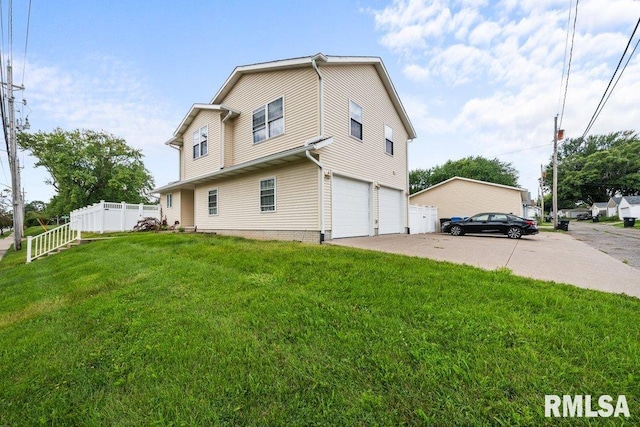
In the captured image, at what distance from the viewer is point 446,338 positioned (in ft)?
8.30

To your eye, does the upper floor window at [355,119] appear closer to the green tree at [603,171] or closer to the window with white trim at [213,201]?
the window with white trim at [213,201]

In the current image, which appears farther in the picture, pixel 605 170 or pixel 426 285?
pixel 605 170

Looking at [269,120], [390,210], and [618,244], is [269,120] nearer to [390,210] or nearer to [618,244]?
[390,210]

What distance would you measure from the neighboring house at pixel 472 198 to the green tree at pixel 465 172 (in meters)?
15.0

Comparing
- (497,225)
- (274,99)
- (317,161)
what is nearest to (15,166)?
(274,99)

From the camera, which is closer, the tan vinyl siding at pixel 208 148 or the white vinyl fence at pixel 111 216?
the tan vinyl siding at pixel 208 148

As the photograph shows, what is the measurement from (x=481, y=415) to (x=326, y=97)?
30.3 feet

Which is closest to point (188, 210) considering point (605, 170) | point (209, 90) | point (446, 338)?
point (209, 90)

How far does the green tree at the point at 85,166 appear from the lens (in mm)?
24797

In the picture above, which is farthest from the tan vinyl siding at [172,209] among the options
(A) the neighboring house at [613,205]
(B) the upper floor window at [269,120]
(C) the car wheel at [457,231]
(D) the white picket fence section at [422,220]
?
(A) the neighboring house at [613,205]

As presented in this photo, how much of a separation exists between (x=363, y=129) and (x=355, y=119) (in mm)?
644

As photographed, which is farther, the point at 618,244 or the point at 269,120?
the point at 618,244

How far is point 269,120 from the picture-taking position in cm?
1035

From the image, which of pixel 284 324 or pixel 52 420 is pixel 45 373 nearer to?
pixel 52 420
